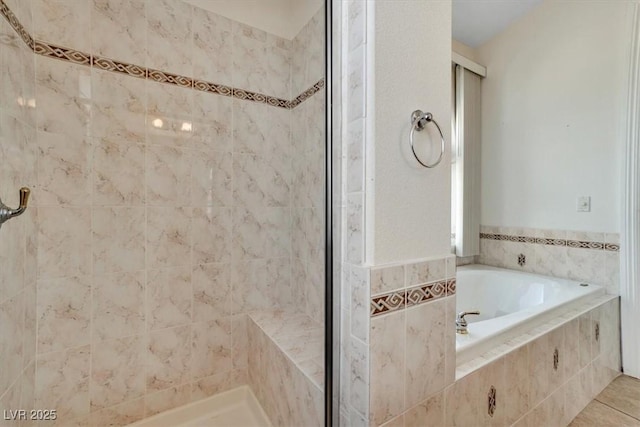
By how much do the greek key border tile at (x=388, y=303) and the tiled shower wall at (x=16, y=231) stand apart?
116 centimetres

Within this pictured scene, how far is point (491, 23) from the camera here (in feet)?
7.47

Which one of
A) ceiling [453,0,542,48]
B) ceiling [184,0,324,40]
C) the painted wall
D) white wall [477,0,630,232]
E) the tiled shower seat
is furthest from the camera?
the painted wall

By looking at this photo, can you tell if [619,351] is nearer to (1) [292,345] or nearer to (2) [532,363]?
(2) [532,363]

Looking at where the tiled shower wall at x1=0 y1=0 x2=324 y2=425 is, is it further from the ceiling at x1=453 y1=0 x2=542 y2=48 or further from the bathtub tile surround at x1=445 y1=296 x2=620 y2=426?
the ceiling at x1=453 y1=0 x2=542 y2=48

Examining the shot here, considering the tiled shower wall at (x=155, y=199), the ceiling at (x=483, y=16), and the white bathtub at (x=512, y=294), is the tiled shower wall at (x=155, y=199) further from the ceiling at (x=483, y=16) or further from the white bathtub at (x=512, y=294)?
the ceiling at (x=483, y=16)

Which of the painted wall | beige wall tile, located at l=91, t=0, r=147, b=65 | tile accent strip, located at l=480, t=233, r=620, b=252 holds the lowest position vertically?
tile accent strip, located at l=480, t=233, r=620, b=252

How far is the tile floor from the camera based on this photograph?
4.48 feet

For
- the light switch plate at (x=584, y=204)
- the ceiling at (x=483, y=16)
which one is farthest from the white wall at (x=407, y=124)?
the light switch plate at (x=584, y=204)

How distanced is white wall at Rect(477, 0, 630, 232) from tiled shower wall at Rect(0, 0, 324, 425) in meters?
1.82

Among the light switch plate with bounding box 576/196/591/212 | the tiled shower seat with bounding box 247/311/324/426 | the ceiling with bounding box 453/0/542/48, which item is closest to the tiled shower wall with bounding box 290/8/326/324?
the tiled shower seat with bounding box 247/311/324/426

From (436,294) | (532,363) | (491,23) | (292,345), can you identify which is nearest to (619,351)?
(532,363)

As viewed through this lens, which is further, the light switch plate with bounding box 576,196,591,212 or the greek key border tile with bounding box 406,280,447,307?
the light switch plate with bounding box 576,196,591,212

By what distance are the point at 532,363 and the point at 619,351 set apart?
46.3 inches

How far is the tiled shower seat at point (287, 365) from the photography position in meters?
1.00
